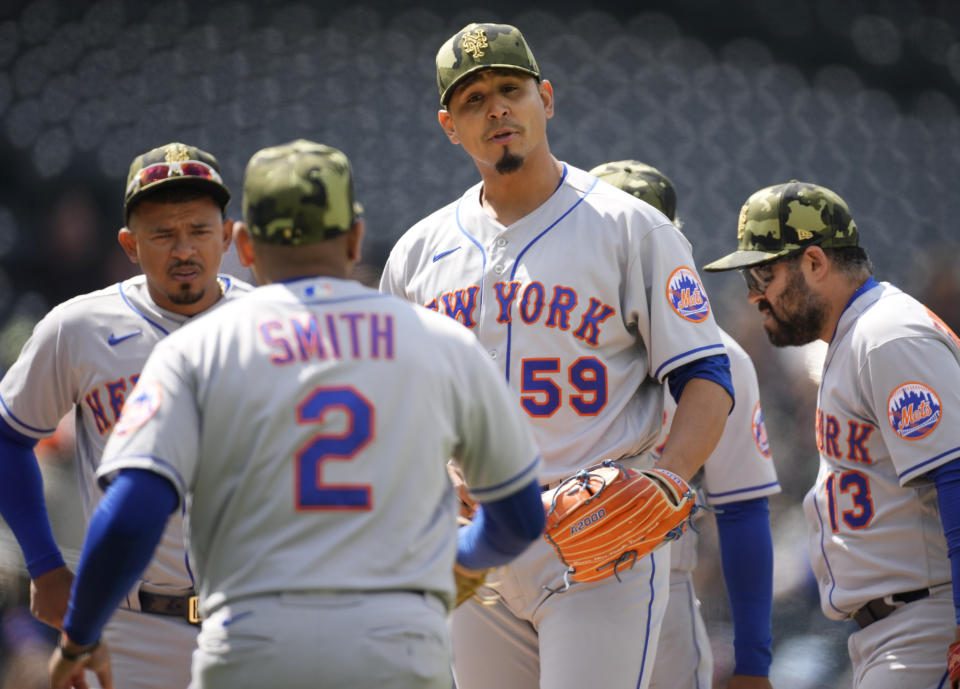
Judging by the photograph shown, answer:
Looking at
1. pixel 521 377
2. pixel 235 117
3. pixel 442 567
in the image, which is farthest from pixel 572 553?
pixel 235 117

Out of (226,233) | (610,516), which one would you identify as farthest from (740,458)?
(226,233)

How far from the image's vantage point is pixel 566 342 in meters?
2.74

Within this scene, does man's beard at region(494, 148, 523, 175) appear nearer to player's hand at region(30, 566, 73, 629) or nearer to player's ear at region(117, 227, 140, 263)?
player's ear at region(117, 227, 140, 263)

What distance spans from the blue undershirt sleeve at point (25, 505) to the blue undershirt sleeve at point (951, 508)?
2063 mm

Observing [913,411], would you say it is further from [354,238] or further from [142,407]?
[142,407]

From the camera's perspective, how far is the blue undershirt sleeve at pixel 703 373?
2742 millimetres

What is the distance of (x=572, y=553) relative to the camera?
2.60 meters

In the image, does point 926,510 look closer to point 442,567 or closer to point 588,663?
point 588,663

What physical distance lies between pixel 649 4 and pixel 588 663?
495cm

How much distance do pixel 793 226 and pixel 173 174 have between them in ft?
5.44

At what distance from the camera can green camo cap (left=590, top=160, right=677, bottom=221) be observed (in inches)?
148

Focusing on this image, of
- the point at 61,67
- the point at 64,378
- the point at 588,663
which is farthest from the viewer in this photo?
the point at 61,67

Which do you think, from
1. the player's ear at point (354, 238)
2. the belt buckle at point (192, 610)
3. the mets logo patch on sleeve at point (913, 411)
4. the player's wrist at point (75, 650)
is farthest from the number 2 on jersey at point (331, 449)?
the mets logo patch on sleeve at point (913, 411)

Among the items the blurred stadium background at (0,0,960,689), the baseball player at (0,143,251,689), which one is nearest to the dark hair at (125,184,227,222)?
the baseball player at (0,143,251,689)
